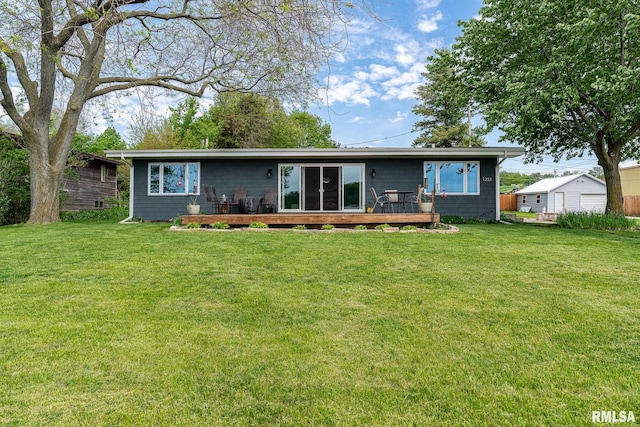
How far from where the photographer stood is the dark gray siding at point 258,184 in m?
10.2

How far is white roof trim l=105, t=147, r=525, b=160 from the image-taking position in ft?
31.4

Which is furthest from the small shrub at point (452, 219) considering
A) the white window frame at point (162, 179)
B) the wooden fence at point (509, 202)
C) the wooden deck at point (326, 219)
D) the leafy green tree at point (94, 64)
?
the wooden fence at point (509, 202)

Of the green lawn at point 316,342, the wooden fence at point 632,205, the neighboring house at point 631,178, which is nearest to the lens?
the green lawn at point 316,342

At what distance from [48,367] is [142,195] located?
31.6ft

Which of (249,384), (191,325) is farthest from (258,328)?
(249,384)

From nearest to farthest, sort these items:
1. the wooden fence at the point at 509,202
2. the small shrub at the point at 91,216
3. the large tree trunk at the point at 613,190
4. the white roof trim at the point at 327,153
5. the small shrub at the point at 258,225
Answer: the small shrub at the point at 258,225 < the large tree trunk at the point at 613,190 < the white roof trim at the point at 327,153 < the small shrub at the point at 91,216 < the wooden fence at the point at 509,202

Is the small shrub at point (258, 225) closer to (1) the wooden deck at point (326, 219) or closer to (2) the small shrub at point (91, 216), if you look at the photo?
(1) the wooden deck at point (326, 219)

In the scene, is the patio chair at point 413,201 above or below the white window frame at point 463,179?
below

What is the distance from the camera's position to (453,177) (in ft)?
33.7

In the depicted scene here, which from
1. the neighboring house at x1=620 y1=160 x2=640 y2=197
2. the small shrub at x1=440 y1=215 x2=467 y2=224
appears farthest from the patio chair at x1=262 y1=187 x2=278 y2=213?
the neighboring house at x1=620 y1=160 x2=640 y2=197

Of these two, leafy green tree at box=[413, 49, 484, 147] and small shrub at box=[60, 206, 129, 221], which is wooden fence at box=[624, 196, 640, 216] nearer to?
leafy green tree at box=[413, 49, 484, 147]

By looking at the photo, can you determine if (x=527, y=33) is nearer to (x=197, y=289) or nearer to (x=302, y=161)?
(x=302, y=161)

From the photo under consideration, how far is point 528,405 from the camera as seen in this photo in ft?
4.76

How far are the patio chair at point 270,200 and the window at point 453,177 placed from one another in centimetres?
453
